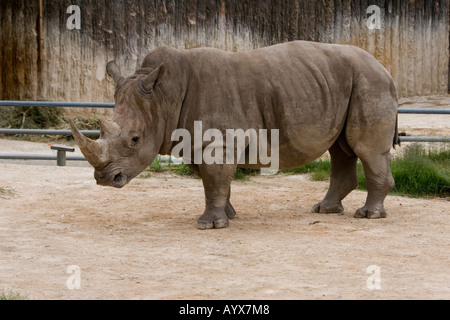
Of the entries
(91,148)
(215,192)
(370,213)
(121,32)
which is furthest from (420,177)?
(121,32)

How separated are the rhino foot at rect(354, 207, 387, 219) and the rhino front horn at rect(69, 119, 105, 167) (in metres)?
2.67

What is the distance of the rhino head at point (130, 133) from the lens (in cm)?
758

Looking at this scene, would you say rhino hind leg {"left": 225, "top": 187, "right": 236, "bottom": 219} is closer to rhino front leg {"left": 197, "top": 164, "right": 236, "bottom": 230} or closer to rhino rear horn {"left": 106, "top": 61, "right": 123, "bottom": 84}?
rhino front leg {"left": 197, "top": 164, "right": 236, "bottom": 230}

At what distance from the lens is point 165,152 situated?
802cm

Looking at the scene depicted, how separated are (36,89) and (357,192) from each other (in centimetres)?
815

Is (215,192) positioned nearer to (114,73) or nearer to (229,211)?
(229,211)

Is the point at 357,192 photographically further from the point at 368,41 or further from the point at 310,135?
the point at 368,41

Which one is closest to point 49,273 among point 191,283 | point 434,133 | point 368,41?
point 191,283

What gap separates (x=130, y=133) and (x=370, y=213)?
8.39 feet

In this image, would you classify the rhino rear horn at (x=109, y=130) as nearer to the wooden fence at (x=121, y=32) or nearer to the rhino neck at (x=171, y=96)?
the rhino neck at (x=171, y=96)

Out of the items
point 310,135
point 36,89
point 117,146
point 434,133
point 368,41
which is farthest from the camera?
point 368,41

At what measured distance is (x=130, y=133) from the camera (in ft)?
25.1

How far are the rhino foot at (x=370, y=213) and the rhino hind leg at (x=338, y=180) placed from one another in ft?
1.18

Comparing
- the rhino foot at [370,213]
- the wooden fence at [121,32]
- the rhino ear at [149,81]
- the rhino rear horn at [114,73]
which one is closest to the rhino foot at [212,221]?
the rhino ear at [149,81]
